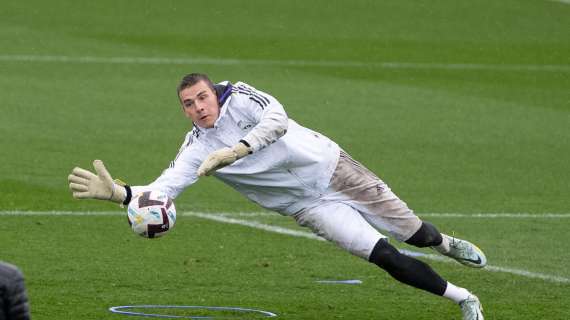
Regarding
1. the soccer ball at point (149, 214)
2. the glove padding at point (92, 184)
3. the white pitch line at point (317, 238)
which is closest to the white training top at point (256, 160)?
the soccer ball at point (149, 214)

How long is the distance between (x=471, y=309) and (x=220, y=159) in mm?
1967

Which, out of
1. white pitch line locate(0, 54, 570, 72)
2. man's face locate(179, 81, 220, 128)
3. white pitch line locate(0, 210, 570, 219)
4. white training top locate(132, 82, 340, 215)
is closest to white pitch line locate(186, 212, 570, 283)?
white pitch line locate(0, 210, 570, 219)

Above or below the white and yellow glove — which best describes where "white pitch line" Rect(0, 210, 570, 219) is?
below

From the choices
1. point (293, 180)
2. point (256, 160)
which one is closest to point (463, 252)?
point (293, 180)

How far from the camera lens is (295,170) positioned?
959 cm

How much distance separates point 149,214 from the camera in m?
8.96

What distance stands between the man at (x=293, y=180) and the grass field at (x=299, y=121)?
60 cm

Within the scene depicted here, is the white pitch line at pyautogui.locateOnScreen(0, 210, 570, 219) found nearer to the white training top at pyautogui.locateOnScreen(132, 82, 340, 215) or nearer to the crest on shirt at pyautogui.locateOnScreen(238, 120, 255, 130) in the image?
the white training top at pyautogui.locateOnScreen(132, 82, 340, 215)

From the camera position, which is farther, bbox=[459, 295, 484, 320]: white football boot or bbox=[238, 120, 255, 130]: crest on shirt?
bbox=[238, 120, 255, 130]: crest on shirt

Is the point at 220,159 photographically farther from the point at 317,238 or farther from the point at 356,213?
the point at 317,238

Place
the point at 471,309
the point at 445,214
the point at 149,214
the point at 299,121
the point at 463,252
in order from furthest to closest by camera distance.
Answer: the point at 299,121, the point at 445,214, the point at 463,252, the point at 471,309, the point at 149,214

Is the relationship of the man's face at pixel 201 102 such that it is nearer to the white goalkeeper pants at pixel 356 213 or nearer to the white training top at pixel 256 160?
the white training top at pixel 256 160

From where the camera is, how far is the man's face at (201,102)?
9.38 metres

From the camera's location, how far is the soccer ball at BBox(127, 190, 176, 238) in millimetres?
8953
